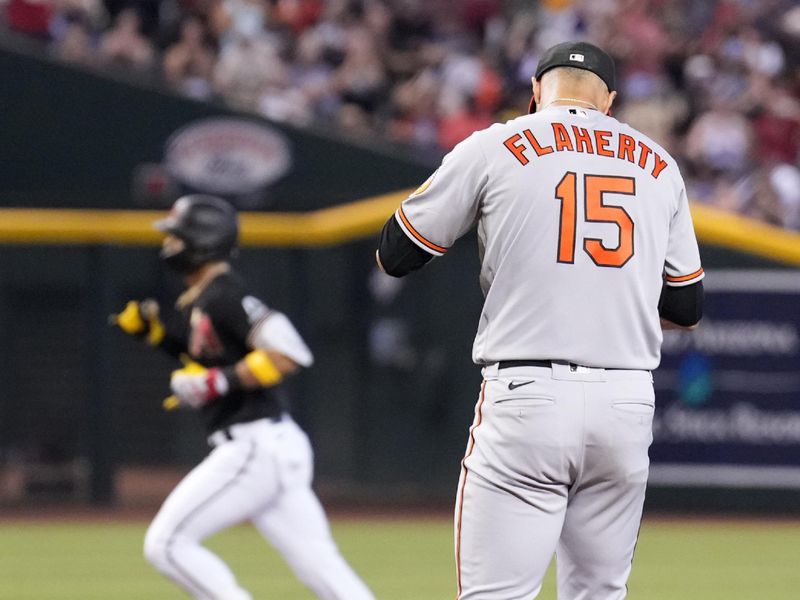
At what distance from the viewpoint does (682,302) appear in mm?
4379

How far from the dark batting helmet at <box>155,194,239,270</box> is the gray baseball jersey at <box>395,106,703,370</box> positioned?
247 cm

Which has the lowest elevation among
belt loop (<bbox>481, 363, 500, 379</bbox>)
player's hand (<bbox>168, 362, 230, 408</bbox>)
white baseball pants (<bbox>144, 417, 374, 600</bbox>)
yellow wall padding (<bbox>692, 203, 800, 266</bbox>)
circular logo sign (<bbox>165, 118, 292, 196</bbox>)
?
white baseball pants (<bbox>144, 417, 374, 600</bbox>)

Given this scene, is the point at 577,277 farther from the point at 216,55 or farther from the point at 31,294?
the point at 216,55

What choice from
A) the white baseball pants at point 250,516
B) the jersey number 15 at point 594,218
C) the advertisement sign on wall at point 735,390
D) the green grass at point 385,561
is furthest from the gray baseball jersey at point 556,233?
the advertisement sign on wall at point 735,390

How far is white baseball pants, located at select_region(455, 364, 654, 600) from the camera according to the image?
4047mm

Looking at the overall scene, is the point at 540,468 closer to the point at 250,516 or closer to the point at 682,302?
the point at 682,302

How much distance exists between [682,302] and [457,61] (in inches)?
435

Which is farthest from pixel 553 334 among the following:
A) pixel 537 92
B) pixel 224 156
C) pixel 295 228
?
pixel 224 156

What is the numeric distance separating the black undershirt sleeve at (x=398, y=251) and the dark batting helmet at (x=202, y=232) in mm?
2405

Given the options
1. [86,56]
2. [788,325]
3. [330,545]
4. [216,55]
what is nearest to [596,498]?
[330,545]

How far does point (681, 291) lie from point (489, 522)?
0.84 m

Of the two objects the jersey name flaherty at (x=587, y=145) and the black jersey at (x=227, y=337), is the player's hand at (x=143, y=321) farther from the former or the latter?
the jersey name flaherty at (x=587, y=145)

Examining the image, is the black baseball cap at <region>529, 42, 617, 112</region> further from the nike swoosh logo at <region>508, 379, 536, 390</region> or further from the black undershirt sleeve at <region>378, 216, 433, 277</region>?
the nike swoosh logo at <region>508, 379, 536, 390</region>

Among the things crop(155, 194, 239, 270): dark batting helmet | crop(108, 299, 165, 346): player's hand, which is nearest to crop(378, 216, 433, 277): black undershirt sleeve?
crop(155, 194, 239, 270): dark batting helmet
